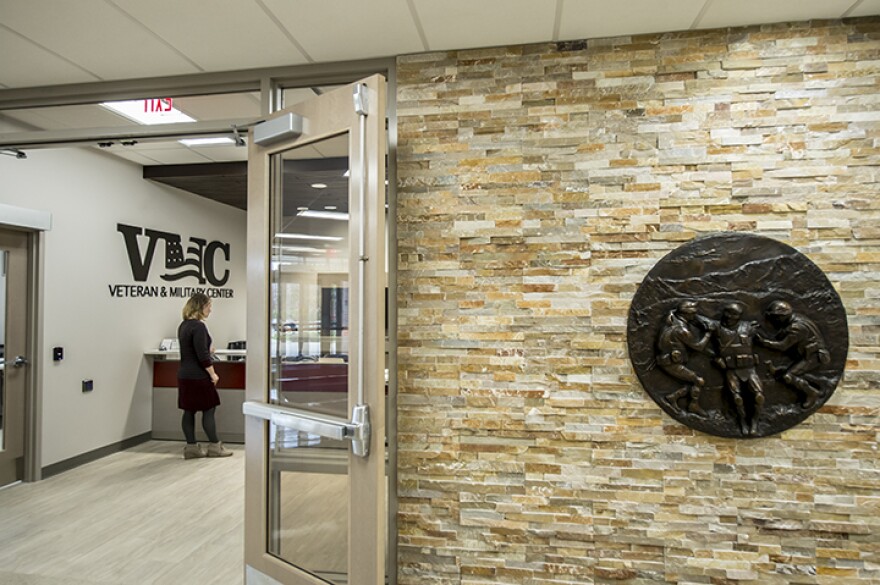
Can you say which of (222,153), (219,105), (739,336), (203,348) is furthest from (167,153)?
(739,336)

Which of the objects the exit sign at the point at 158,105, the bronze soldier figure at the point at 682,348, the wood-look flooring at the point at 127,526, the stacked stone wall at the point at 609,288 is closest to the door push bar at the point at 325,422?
the stacked stone wall at the point at 609,288

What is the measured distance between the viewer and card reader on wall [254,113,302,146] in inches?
89.0

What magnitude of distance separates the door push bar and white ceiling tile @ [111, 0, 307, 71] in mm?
1664

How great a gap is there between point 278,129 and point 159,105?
0.94m

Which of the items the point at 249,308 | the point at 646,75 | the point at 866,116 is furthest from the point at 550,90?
the point at 249,308

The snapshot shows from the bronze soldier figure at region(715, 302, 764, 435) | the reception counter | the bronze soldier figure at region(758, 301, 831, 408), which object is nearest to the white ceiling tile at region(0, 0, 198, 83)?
the bronze soldier figure at region(715, 302, 764, 435)

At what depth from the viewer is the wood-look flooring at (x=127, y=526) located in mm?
2861

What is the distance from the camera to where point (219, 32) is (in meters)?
2.28

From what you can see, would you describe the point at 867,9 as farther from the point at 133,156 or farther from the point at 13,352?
the point at 13,352

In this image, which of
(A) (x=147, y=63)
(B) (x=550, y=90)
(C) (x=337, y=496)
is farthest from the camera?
(A) (x=147, y=63)

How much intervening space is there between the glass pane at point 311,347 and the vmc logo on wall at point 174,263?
13.0 ft

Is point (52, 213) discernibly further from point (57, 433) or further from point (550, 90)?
point (550, 90)

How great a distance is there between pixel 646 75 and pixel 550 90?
428mm

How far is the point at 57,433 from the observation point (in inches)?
180
